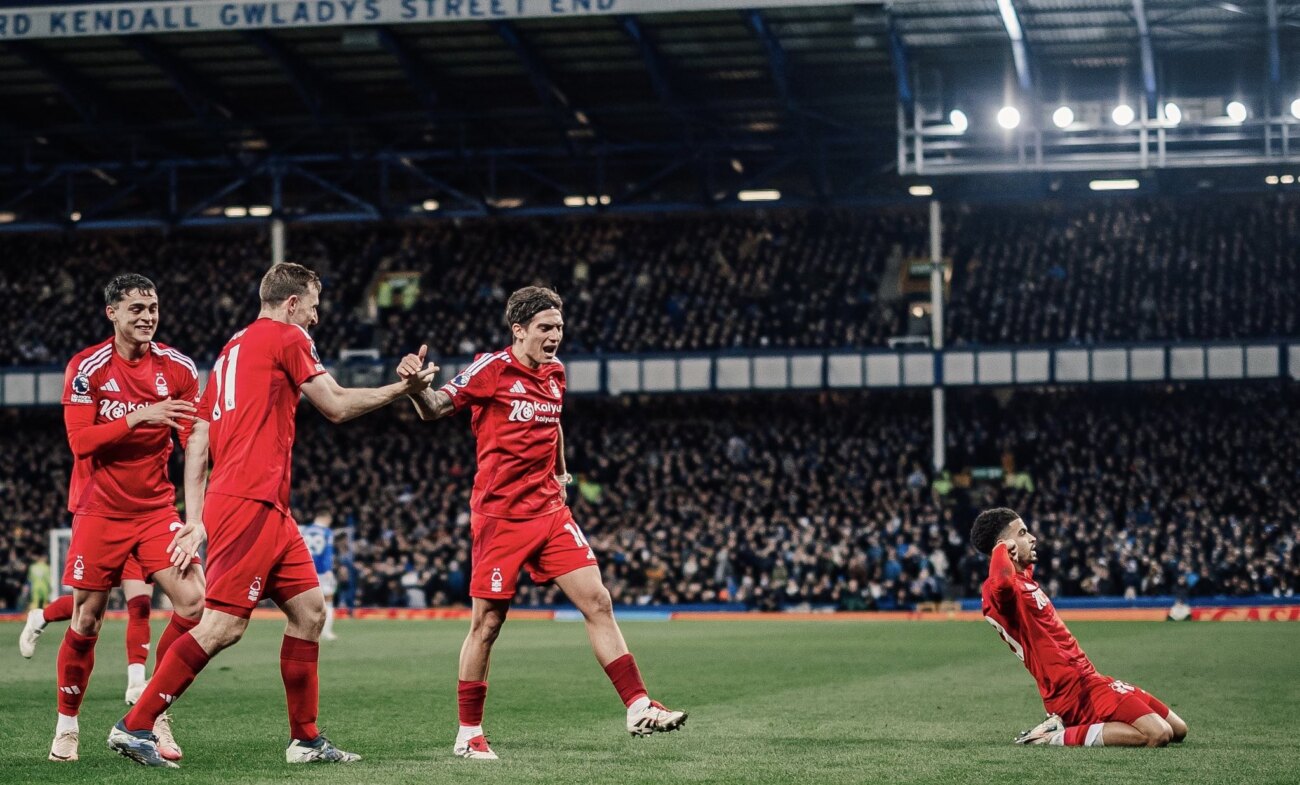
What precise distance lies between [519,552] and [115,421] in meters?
2.39

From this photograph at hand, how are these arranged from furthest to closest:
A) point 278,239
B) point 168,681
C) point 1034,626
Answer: point 278,239
point 1034,626
point 168,681

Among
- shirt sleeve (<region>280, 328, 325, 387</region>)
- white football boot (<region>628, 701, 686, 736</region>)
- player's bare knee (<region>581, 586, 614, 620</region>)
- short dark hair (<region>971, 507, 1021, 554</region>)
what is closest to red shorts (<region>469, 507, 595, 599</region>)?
player's bare knee (<region>581, 586, 614, 620</region>)

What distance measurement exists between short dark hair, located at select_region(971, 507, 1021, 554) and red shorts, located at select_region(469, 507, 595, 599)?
96.2 inches

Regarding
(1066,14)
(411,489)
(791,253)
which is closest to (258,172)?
(411,489)

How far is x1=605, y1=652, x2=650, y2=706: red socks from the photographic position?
353 inches

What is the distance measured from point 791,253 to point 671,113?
9789 millimetres

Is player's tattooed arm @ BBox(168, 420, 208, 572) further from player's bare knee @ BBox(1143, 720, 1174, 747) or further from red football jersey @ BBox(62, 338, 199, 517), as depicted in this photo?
player's bare knee @ BBox(1143, 720, 1174, 747)

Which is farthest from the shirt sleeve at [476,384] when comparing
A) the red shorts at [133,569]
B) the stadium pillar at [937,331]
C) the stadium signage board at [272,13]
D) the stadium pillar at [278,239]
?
the stadium pillar at [278,239]

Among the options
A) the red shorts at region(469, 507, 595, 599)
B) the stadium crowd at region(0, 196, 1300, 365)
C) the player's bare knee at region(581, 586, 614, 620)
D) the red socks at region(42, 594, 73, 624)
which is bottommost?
the red socks at region(42, 594, 73, 624)

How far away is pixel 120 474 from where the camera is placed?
9820 mm

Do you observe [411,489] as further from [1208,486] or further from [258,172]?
[1208,486]

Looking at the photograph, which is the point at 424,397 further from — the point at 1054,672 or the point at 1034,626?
the point at 1054,672

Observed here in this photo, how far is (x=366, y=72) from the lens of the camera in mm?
35781

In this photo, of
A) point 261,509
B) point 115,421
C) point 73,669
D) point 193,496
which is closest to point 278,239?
point 115,421
